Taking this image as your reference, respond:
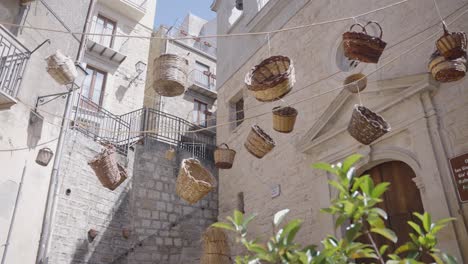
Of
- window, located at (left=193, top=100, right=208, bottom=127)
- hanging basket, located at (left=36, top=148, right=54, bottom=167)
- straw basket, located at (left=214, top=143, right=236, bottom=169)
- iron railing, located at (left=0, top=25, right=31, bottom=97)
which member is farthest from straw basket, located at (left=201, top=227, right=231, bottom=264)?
window, located at (left=193, top=100, right=208, bottom=127)

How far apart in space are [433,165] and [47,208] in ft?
16.9

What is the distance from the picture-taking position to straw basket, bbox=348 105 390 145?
355 cm

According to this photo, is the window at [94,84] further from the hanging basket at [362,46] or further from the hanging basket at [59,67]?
the hanging basket at [362,46]

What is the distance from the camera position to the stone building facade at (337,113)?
3.93 m

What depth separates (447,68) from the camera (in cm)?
331

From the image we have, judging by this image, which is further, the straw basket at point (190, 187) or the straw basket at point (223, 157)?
the straw basket at point (223, 157)

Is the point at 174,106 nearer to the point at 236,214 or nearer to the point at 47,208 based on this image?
the point at 47,208

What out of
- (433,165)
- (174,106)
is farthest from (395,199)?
(174,106)

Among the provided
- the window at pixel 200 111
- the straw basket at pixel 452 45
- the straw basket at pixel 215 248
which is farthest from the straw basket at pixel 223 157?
the window at pixel 200 111

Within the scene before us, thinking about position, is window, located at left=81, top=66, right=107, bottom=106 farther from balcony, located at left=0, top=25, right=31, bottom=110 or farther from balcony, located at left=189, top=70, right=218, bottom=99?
balcony, located at left=0, top=25, right=31, bottom=110

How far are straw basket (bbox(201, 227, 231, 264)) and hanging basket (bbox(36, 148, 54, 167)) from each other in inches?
101

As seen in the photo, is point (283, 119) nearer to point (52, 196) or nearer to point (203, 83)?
point (52, 196)

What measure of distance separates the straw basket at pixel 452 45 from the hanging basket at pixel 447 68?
0.07 metres

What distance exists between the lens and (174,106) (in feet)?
43.3
